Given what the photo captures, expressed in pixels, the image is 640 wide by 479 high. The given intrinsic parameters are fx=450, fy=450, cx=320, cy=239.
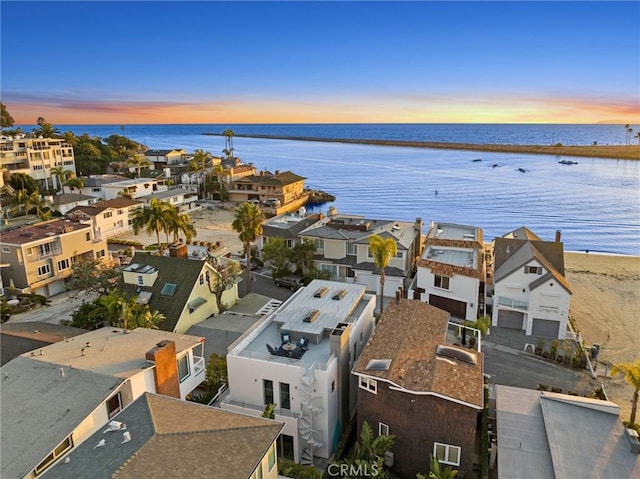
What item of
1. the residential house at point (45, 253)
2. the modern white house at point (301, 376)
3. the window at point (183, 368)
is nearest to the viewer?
the modern white house at point (301, 376)

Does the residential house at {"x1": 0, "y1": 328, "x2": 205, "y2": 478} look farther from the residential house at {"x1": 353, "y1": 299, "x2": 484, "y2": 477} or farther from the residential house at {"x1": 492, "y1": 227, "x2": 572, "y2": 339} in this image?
the residential house at {"x1": 492, "y1": 227, "x2": 572, "y2": 339}

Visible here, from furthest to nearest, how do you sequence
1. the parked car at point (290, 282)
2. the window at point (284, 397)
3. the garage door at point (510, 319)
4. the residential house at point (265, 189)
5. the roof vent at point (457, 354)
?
the residential house at point (265, 189), the parked car at point (290, 282), the garage door at point (510, 319), the window at point (284, 397), the roof vent at point (457, 354)

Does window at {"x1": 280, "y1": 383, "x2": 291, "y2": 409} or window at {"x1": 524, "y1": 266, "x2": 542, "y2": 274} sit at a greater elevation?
window at {"x1": 524, "y1": 266, "x2": 542, "y2": 274}

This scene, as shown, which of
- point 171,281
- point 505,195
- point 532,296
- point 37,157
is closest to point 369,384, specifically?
point 171,281

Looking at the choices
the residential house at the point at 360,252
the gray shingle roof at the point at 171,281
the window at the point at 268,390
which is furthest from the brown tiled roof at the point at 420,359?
the residential house at the point at 360,252

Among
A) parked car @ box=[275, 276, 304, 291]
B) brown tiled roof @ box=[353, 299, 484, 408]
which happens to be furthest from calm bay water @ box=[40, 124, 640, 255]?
brown tiled roof @ box=[353, 299, 484, 408]

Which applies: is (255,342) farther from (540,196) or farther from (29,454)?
(540,196)

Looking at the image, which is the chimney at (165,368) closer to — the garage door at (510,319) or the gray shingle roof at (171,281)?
the gray shingle roof at (171,281)

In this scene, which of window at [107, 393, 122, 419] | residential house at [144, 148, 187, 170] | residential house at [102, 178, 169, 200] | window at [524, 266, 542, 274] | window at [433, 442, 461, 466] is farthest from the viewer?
residential house at [144, 148, 187, 170]
